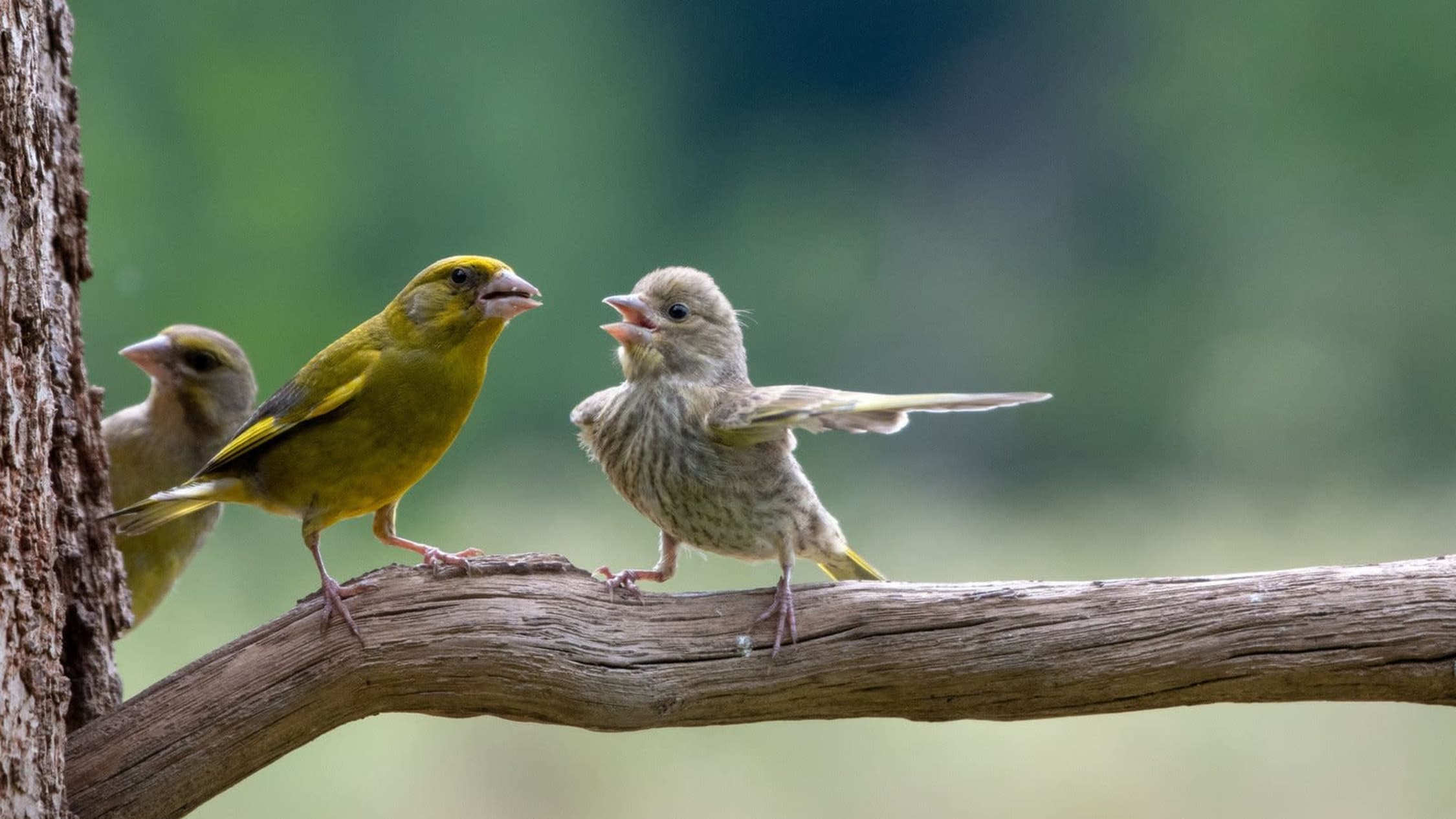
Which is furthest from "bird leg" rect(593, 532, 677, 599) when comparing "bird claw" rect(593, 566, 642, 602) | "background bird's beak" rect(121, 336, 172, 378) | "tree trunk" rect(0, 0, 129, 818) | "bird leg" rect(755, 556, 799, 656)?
"background bird's beak" rect(121, 336, 172, 378)

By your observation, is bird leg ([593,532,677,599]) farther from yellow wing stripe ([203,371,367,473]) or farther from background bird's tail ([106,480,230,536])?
background bird's tail ([106,480,230,536])

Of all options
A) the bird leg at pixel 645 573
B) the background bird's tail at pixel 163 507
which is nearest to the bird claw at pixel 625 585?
the bird leg at pixel 645 573

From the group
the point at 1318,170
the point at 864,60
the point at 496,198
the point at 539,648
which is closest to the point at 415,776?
the point at 539,648

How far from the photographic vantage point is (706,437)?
9.79 feet

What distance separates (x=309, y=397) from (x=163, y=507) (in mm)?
422

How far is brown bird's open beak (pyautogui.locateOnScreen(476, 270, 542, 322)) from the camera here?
294 centimetres

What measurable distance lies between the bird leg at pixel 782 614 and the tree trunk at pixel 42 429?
1.36 metres

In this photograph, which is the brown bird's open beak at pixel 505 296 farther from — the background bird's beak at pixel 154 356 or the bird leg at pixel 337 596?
the background bird's beak at pixel 154 356

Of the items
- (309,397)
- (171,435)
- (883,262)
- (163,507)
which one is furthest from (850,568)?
(883,262)

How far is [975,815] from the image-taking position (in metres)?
4.19

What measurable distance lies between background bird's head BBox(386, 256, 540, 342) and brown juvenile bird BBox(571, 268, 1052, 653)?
0.24 meters

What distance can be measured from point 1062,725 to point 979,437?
1.61 metres

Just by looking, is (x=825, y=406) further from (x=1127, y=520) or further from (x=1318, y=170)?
(x=1318, y=170)

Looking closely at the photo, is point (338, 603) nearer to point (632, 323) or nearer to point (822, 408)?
point (632, 323)
